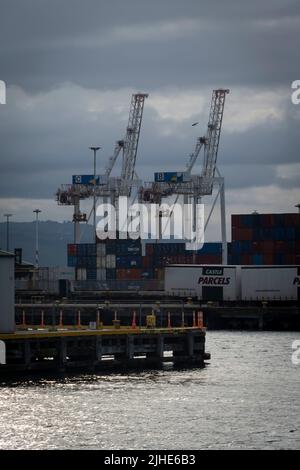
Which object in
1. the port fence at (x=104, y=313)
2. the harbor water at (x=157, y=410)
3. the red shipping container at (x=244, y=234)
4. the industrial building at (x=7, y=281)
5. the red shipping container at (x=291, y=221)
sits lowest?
the harbor water at (x=157, y=410)

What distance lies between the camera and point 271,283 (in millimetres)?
151125

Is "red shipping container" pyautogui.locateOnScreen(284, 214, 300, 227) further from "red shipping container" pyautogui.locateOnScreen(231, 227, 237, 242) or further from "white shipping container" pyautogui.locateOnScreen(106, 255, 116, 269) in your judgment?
"white shipping container" pyautogui.locateOnScreen(106, 255, 116, 269)

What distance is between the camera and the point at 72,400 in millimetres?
72250

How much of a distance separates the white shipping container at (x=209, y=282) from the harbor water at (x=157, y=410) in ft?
193

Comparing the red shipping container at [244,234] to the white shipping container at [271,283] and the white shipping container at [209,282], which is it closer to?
the white shipping container at [271,283]

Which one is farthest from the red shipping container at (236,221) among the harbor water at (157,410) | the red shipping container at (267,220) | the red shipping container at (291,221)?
the harbor water at (157,410)

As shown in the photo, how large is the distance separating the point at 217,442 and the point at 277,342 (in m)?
58.6

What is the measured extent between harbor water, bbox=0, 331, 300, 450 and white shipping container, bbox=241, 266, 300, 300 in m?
58.2

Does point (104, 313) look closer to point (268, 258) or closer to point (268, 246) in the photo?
point (268, 258)

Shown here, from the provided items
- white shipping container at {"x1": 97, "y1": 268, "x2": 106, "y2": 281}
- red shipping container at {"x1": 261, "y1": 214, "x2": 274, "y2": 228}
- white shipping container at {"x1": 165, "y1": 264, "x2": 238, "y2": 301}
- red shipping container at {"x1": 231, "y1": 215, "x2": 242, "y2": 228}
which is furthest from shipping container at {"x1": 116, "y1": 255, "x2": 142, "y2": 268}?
white shipping container at {"x1": 165, "y1": 264, "x2": 238, "y2": 301}

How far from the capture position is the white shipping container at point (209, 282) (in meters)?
151
